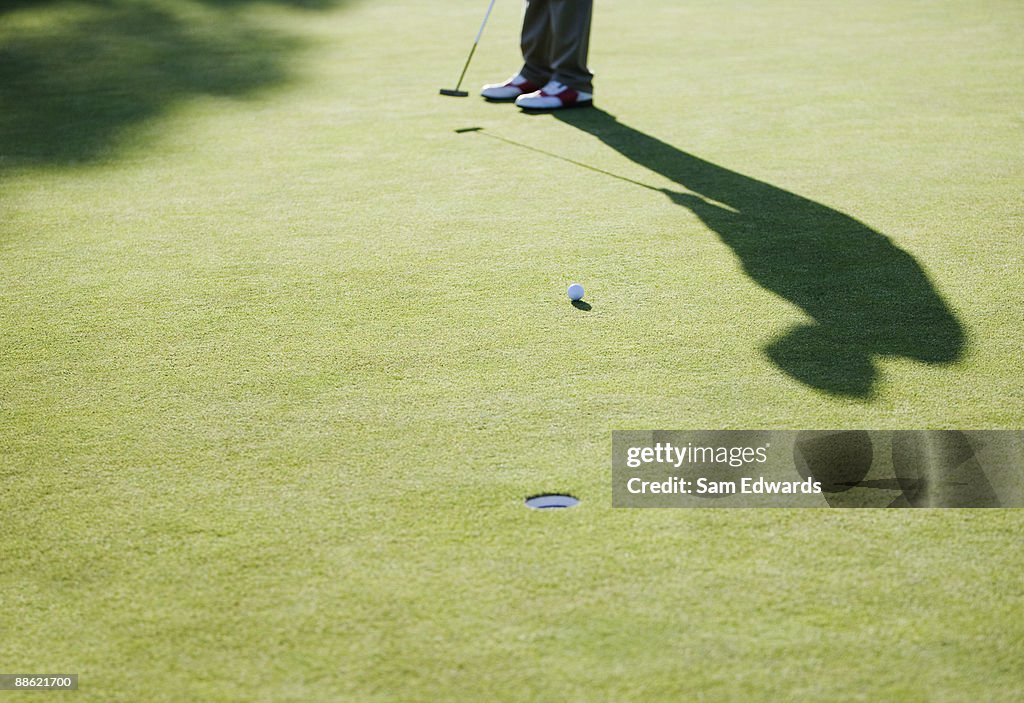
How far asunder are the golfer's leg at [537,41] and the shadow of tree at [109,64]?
4.51 feet

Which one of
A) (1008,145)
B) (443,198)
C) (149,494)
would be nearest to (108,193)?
(443,198)

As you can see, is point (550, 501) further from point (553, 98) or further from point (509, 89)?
point (509, 89)

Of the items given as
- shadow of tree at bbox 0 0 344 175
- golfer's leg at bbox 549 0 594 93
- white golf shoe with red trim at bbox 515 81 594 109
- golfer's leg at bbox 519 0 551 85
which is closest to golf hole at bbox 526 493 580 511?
shadow of tree at bbox 0 0 344 175

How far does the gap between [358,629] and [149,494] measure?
1.99 feet

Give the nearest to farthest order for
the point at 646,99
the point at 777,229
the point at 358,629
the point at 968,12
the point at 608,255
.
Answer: the point at 358,629, the point at 608,255, the point at 777,229, the point at 646,99, the point at 968,12

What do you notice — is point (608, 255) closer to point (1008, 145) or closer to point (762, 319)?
point (762, 319)

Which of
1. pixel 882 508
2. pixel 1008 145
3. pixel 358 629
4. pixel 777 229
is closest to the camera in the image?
pixel 358 629

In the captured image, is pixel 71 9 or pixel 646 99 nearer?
pixel 646 99

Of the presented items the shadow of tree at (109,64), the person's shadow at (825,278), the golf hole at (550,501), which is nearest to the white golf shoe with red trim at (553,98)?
the person's shadow at (825,278)

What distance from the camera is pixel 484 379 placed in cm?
232

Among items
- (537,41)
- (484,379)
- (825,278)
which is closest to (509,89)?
(537,41)

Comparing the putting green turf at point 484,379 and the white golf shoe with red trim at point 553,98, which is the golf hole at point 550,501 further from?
the white golf shoe with red trim at point 553,98

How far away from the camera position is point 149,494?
1.93 meters

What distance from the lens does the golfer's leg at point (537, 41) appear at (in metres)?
5.04
